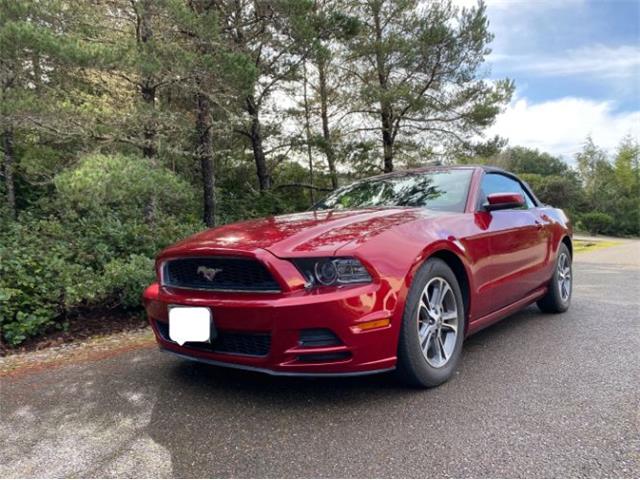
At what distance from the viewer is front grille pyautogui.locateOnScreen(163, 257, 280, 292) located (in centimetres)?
230

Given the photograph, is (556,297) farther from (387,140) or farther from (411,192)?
(387,140)

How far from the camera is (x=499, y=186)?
384 cm

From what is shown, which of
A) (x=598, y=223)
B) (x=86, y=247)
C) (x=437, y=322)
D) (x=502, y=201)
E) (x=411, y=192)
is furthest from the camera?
(x=598, y=223)

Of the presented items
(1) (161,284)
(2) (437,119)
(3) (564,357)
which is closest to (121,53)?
(1) (161,284)

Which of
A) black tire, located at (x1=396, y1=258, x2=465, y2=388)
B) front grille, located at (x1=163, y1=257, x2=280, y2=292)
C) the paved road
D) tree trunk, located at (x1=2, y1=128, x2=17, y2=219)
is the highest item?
tree trunk, located at (x1=2, y1=128, x2=17, y2=219)

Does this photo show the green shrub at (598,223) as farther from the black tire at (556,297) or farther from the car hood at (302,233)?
the car hood at (302,233)

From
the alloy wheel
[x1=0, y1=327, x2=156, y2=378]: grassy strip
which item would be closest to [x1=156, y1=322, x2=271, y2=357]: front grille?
the alloy wheel

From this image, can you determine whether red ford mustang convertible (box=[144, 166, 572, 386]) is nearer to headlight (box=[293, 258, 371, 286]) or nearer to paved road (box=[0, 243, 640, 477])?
headlight (box=[293, 258, 371, 286])

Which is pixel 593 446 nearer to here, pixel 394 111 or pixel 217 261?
pixel 217 261

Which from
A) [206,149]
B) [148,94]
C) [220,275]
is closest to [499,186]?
[220,275]

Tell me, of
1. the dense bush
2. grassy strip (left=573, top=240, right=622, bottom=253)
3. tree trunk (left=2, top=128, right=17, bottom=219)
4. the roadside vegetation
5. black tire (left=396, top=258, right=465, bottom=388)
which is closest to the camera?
black tire (left=396, top=258, right=465, bottom=388)

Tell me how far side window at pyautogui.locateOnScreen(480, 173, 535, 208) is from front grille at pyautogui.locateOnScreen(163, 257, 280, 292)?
186 cm

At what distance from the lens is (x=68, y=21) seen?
6.04 meters

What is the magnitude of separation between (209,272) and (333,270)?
69 centimetres
